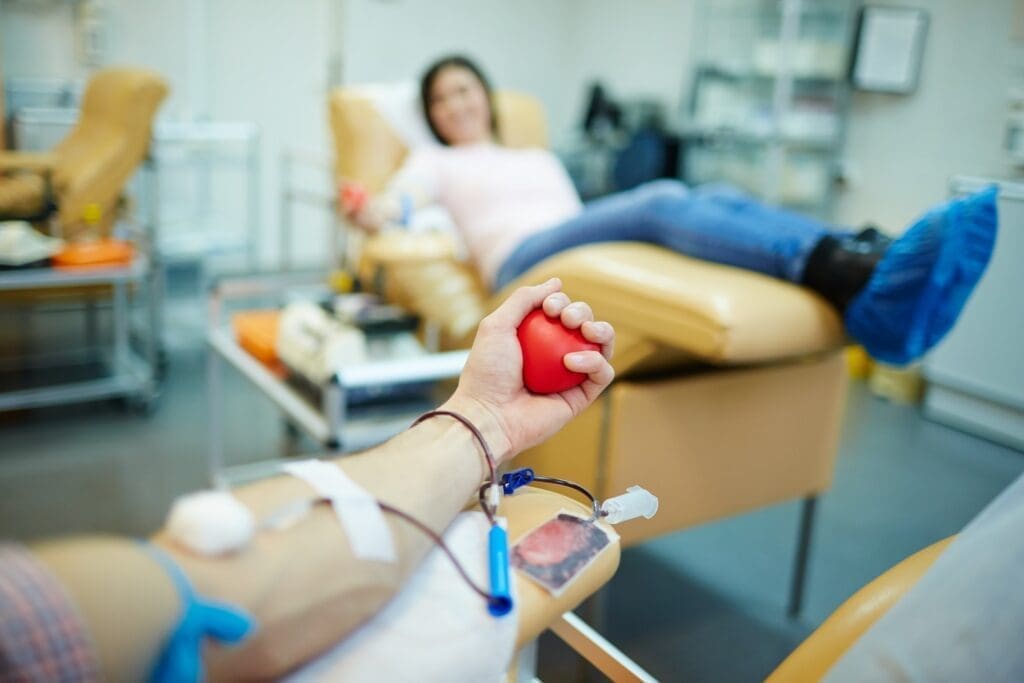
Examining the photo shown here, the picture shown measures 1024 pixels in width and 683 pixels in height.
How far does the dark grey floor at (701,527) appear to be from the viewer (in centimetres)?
77

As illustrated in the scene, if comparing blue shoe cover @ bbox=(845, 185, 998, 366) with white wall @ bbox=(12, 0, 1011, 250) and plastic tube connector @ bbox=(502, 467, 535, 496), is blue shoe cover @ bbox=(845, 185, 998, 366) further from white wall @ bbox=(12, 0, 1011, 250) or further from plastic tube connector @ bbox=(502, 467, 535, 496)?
white wall @ bbox=(12, 0, 1011, 250)

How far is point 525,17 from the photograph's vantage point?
495cm

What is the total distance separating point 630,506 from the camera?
63cm

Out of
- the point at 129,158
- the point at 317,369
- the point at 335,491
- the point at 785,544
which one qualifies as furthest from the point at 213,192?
the point at 335,491

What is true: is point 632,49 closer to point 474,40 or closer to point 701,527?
point 474,40

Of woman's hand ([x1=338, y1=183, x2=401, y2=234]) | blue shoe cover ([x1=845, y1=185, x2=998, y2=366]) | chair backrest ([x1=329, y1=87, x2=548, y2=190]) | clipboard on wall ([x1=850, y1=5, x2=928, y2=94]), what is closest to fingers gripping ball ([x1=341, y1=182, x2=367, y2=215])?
woman's hand ([x1=338, y1=183, x2=401, y2=234])

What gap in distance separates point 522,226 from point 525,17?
3200 millimetres

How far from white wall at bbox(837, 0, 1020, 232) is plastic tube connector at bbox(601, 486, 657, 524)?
2.36m

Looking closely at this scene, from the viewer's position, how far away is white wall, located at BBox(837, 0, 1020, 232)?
9.54ft

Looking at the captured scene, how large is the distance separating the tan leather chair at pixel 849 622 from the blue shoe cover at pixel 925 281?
0.54m

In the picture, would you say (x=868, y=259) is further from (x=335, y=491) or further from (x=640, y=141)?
(x=640, y=141)

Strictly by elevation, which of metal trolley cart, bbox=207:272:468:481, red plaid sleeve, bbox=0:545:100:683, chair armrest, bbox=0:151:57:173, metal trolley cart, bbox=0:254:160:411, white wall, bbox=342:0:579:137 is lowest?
metal trolley cart, bbox=0:254:160:411

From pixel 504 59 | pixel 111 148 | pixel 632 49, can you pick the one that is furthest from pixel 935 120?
pixel 111 148

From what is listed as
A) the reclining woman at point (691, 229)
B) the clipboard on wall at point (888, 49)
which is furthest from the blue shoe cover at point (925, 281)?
the clipboard on wall at point (888, 49)
